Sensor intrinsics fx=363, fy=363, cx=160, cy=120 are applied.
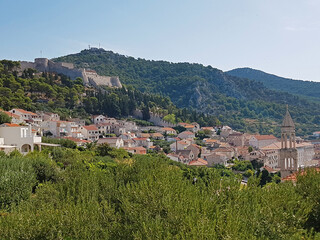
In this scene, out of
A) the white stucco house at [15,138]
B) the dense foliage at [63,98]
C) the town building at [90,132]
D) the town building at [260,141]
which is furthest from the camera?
the town building at [260,141]

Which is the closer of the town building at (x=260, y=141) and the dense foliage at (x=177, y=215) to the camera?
the dense foliage at (x=177, y=215)

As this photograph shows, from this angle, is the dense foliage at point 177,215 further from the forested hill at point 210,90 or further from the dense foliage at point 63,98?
the forested hill at point 210,90

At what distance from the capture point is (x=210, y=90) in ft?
502

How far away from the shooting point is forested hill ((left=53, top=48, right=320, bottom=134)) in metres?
127

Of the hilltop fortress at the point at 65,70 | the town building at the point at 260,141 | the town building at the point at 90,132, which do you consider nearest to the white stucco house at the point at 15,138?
the town building at the point at 90,132

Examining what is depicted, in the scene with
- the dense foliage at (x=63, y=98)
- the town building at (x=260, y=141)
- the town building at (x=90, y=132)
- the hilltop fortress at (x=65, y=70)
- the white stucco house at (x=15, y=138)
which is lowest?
the town building at (x=260, y=141)

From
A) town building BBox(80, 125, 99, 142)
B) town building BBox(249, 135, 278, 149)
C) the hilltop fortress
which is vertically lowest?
town building BBox(249, 135, 278, 149)

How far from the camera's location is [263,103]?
470 feet

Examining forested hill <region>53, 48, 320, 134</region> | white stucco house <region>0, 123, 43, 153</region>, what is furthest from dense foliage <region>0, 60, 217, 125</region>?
forested hill <region>53, 48, 320, 134</region>

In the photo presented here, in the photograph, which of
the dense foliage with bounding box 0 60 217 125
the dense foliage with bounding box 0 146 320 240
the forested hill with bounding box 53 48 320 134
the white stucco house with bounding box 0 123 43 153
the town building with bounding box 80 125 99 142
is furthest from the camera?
the forested hill with bounding box 53 48 320 134

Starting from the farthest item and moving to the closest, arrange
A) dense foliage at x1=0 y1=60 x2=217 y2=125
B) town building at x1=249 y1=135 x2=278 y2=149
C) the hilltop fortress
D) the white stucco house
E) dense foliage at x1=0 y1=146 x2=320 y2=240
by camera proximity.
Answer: the hilltop fortress < town building at x1=249 y1=135 x2=278 y2=149 < dense foliage at x1=0 y1=60 x2=217 y2=125 < the white stucco house < dense foliage at x1=0 y1=146 x2=320 y2=240

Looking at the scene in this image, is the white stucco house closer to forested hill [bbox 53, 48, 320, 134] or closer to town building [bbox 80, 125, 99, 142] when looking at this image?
town building [bbox 80, 125, 99, 142]

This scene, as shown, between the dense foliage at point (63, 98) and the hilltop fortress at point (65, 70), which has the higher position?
the hilltop fortress at point (65, 70)

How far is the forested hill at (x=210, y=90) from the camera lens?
12700 cm
